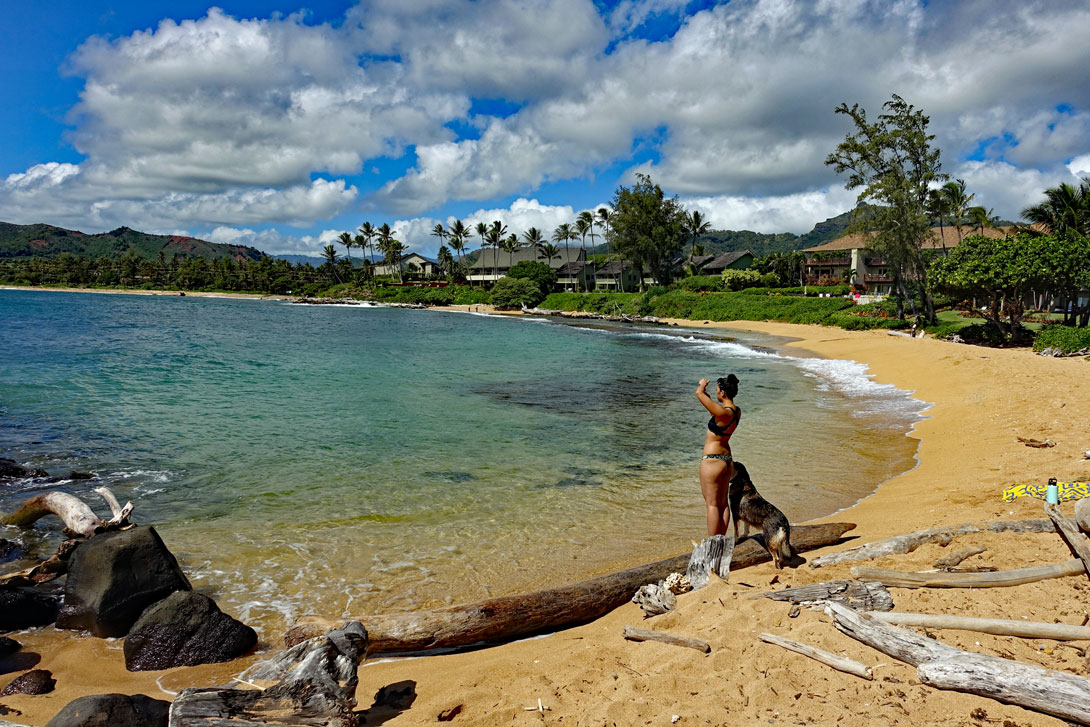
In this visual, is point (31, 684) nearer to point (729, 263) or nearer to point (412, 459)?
point (412, 459)

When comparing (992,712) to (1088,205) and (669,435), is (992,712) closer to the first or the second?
(669,435)

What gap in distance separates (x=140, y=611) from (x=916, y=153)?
152 ft

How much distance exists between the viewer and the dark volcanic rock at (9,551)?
7.34 metres

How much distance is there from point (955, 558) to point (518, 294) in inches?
3488

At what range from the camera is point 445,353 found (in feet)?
118

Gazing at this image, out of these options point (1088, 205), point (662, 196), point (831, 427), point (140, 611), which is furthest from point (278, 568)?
point (662, 196)

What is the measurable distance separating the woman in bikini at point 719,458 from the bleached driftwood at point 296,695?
13.2ft

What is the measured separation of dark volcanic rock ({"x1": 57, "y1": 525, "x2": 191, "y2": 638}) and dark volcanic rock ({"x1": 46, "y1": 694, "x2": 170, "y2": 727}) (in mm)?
2015

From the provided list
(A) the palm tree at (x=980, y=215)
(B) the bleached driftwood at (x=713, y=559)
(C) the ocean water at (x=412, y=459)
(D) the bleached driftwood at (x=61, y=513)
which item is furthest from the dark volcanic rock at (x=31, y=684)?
(A) the palm tree at (x=980, y=215)

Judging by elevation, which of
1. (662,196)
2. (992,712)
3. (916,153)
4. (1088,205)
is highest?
(662,196)

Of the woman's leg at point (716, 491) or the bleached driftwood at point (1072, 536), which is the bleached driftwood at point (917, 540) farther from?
the woman's leg at point (716, 491)

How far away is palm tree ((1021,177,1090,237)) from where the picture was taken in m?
40.0

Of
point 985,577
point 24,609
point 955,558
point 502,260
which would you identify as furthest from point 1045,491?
point 502,260

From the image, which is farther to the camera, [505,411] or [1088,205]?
[1088,205]
